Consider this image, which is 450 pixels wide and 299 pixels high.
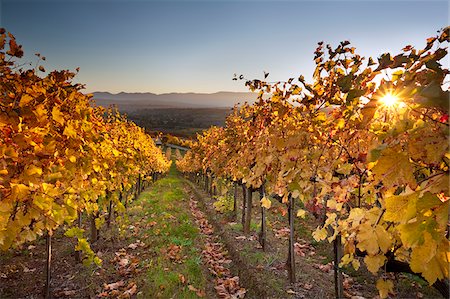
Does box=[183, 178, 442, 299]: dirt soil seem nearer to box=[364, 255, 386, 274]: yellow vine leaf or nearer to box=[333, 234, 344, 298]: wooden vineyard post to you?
box=[333, 234, 344, 298]: wooden vineyard post

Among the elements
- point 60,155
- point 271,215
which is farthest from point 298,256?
point 60,155

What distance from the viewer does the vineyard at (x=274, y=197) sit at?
5.67 ft

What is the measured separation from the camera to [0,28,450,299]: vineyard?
5.67 feet

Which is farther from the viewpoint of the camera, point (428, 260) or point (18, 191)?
point (18, 191)

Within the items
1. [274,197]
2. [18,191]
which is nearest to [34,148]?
[18,191]

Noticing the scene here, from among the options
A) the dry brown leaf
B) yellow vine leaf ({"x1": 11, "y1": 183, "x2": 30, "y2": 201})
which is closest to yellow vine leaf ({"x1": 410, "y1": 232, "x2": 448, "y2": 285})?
yellow vine leaf ({"x1": 11, "y1": 183, "x2": 30, "y2": 201})

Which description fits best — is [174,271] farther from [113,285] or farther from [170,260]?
[113,285]

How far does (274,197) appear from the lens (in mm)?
8469

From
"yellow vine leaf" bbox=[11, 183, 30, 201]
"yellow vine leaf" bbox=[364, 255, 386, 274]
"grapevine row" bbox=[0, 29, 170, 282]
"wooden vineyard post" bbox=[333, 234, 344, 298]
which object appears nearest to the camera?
"yellow vine leaf" bbox=[364, 255, 386, 274]

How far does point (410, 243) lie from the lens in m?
1.50

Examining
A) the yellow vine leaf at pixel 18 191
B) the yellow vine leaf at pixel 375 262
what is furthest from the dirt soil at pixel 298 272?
the yellow vine leaf at pixel 18 191

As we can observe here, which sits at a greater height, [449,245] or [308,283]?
[449,245]

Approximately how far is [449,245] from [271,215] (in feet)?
42.6

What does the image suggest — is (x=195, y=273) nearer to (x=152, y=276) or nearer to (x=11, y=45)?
(x=152, y=276)
